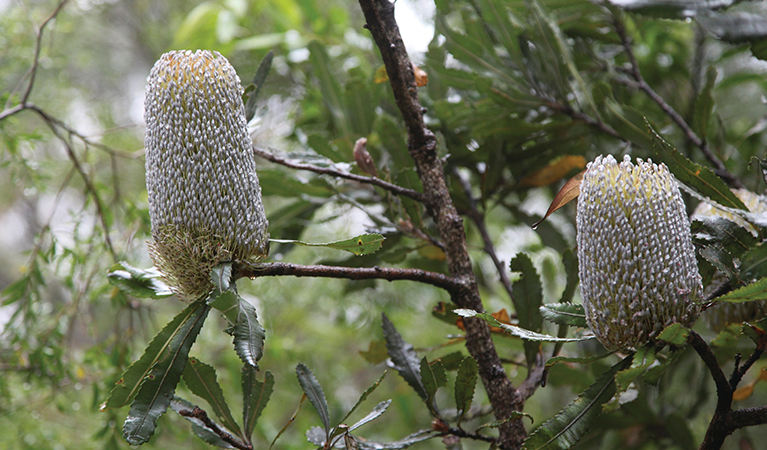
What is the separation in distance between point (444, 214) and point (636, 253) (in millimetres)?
208

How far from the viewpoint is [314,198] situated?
772mm

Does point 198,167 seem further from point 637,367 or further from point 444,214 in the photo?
point 637,367

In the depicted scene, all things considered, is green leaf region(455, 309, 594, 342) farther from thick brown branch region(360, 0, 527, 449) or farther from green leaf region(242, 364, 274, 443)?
green leaf region(242, 364, 274, 443)

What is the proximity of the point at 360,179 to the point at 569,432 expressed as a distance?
29 cm

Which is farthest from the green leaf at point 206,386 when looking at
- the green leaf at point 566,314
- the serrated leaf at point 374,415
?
the green leaf at point 566,314

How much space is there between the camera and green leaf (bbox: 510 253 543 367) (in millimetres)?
578

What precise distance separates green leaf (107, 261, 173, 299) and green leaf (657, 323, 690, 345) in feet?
1.32

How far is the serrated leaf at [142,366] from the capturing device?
1.45 feet

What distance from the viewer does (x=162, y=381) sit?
17.4 inches

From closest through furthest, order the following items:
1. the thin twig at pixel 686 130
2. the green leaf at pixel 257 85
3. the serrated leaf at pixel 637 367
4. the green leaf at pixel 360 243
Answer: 1. the serrated leaf at pixel 637 367
2. the green leaf at pixel 360 243
3. the green leaf at pixel 257 85
4. the thin twig at pixel 686 130

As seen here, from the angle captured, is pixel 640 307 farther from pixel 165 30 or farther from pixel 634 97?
pixel 165 30

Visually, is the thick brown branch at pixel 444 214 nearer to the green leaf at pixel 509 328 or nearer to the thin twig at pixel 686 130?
the green leaf at pixel 509 328

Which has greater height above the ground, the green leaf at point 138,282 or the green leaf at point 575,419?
the green leaf at point 138,282

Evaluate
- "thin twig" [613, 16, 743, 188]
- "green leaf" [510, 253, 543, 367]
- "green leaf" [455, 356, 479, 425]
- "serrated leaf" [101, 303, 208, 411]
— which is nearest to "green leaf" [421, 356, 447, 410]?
"green leaf" [455, 356, 479, 425]
